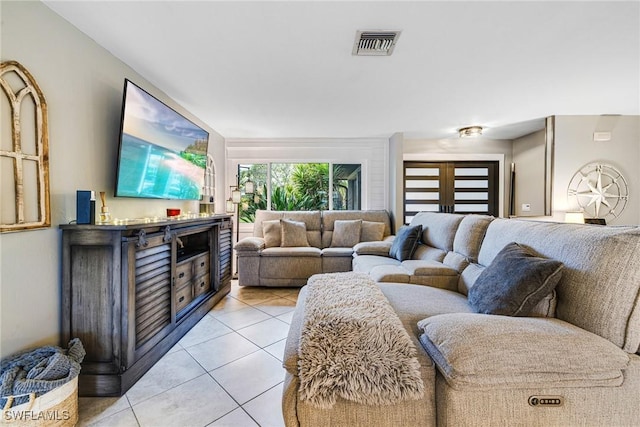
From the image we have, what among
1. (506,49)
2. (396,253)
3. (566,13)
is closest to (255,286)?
(396,253)

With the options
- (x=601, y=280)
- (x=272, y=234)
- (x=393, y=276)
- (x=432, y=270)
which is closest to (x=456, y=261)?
(x=432, y=270)

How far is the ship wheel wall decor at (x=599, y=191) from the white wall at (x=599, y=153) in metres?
0.07

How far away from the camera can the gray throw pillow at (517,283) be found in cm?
120

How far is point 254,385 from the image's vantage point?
5.33ft

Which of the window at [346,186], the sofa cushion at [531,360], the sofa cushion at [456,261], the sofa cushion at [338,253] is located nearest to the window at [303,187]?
the window at [346,186]

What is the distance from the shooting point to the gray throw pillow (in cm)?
120

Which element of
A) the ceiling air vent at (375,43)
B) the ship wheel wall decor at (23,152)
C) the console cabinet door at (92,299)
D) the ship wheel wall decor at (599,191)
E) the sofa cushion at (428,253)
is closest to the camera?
the ship wheel wall decor at (23,152)

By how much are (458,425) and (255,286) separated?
122 inches

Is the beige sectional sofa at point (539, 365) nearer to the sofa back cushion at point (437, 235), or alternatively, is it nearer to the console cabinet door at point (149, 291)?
the console cabinet door at point (149, 291)

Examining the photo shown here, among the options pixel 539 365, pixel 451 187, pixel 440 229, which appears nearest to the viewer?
pixel 539 365

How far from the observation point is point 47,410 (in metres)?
1.18

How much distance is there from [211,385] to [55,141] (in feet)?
5.89

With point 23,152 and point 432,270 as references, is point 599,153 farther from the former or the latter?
point 23,152

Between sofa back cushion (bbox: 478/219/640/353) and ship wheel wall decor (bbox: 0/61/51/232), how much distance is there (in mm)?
2736
